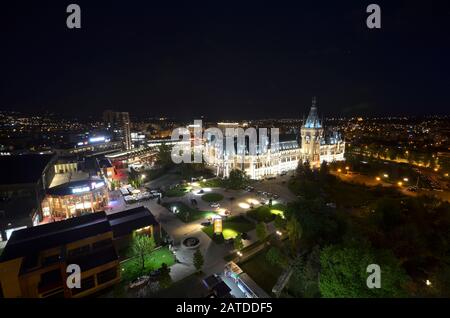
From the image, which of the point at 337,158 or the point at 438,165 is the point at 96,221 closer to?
the point at 337,158

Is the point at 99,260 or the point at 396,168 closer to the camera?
the point at 99,260

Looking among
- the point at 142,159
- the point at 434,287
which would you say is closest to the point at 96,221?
the point at 434,287

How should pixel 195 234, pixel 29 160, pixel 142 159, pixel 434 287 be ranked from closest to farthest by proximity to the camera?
pixel 434 287, pixel 195 234, pixel 29 160, pixel 142 159

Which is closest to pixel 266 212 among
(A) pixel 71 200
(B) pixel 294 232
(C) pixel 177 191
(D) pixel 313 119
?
(B) pixel 294 232

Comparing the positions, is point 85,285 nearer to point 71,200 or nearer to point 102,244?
point 102,244

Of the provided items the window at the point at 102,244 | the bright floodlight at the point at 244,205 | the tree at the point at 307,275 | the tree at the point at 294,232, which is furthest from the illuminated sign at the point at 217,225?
the window at the point at 102,244

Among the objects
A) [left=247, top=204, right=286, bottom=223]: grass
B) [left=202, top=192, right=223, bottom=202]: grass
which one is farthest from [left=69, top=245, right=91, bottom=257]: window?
A: [left=202, top=192, right=223, bottom=202]: grass

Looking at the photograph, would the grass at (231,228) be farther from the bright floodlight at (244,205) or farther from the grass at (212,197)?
the grass at (212,197)
